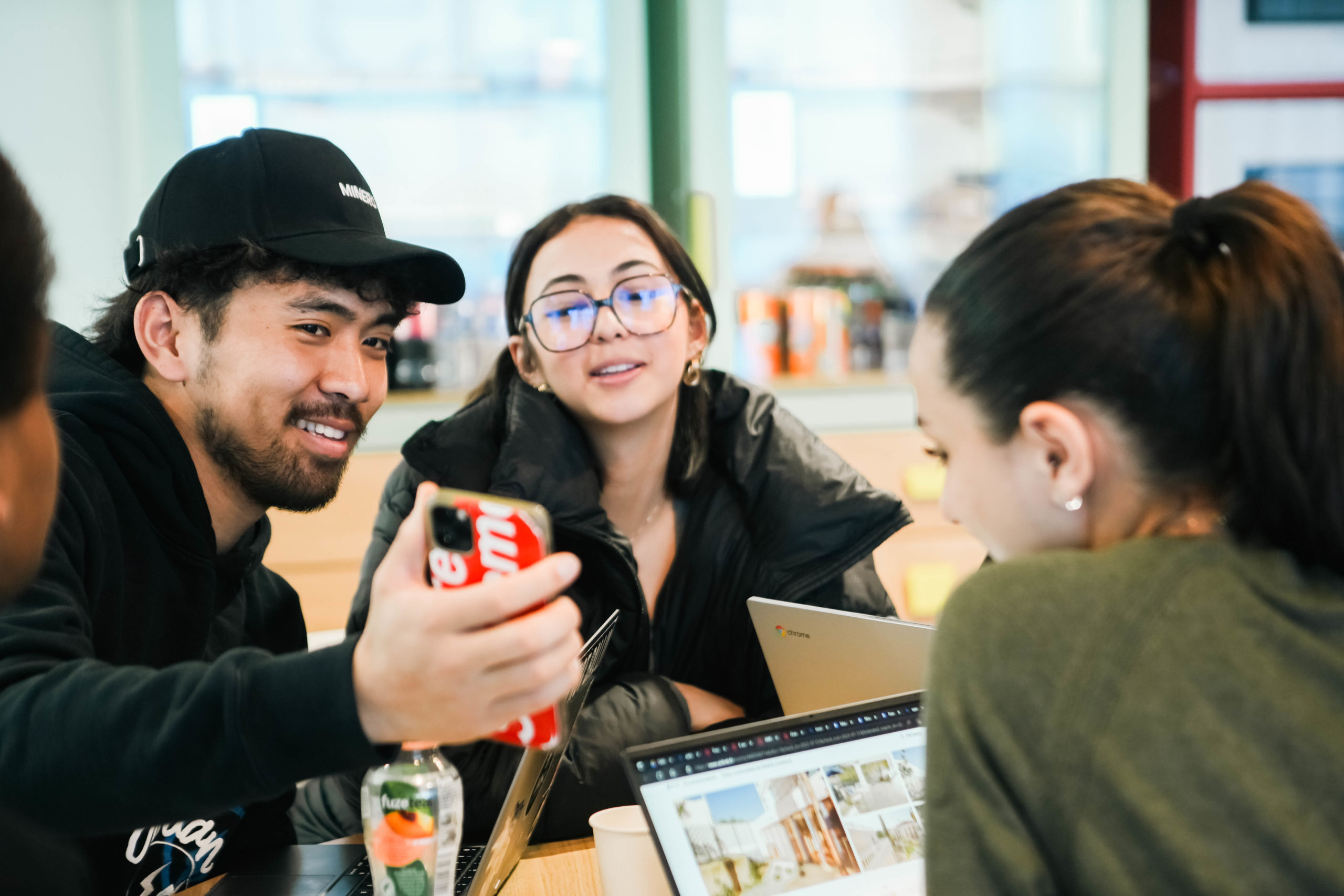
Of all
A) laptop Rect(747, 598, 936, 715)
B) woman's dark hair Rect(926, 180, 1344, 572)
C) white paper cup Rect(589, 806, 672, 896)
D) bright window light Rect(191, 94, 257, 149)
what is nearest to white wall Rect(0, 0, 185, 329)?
bright window light Rect(191, 94, 257, 149)

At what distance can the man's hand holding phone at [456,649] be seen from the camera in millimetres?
602

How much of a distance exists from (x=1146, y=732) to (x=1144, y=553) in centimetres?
10

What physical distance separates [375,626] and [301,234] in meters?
0.71

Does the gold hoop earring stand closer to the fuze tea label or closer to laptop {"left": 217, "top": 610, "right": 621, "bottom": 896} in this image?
laptop {"left": 217, "top": 610, "right": 621, "bottom": 896}

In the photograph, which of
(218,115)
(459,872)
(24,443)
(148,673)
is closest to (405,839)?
(459,872)

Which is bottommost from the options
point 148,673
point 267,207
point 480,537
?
point 148,673

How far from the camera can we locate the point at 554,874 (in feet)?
3.29

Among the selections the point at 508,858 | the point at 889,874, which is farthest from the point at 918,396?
the point at 508,858

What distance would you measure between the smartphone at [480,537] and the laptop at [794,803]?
0.75 feet

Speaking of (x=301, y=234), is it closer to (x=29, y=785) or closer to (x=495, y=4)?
(x=29, y=785)

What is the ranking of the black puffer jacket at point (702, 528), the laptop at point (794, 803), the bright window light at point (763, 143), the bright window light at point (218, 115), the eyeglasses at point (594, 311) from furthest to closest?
1. the bright window light at point (763, 143)
2. the bright window light at point (218, 115)
3. the eyeglasses at point (594, 311)
4. the black puffer jacket at point (702, 528)
5. the laptop at point (794, 803)

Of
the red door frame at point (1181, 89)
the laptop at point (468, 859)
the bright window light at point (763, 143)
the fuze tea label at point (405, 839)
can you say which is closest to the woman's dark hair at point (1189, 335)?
the laptop at point (468, 859)

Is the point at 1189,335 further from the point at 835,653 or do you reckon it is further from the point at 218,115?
the point at 218,115

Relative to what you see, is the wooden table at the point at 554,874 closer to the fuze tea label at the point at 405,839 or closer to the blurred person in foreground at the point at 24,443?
the fuze tea label at the point at 405,839
